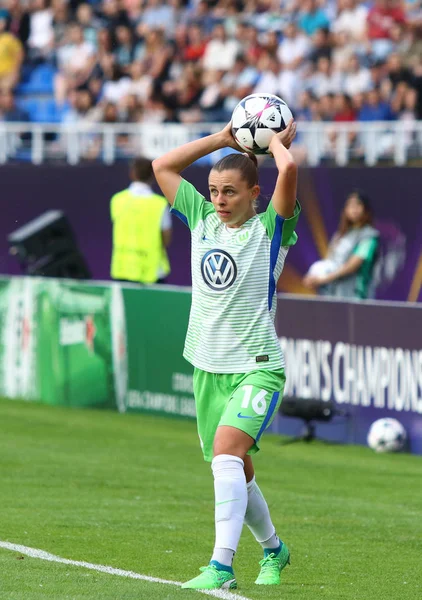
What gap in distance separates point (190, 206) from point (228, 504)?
143 cm

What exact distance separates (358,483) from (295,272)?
882 centimetres

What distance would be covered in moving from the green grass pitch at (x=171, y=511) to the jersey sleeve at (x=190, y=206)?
1.67 metres

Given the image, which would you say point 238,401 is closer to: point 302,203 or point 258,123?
point 258,123

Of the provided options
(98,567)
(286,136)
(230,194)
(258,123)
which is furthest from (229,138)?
(98,567)

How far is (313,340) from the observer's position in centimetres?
1227

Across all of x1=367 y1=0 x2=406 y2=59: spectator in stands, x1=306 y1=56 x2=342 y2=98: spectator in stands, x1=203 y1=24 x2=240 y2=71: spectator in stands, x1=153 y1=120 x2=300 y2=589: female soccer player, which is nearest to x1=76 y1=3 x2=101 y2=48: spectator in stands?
x1=203 y1=24 x2=240 y2=71: spectator in stands

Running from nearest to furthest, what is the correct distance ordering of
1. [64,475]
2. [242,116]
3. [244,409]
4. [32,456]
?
[244,409] → [242,116] → [64,475] → [32,456]

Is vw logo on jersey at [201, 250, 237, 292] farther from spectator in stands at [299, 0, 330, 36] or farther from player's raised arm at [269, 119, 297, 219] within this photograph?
spectator in stands at [299, 0, 330, 36]

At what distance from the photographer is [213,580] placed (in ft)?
18.7

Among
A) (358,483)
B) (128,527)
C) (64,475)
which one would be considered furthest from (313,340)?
(128,527)

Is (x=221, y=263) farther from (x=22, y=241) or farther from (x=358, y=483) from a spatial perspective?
(x=22, y=241)

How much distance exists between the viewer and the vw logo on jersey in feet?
19.7

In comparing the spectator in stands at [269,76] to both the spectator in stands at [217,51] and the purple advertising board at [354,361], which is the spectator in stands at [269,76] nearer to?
the spectator in stands at [217,51]

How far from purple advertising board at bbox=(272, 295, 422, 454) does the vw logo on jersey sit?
5462mm
